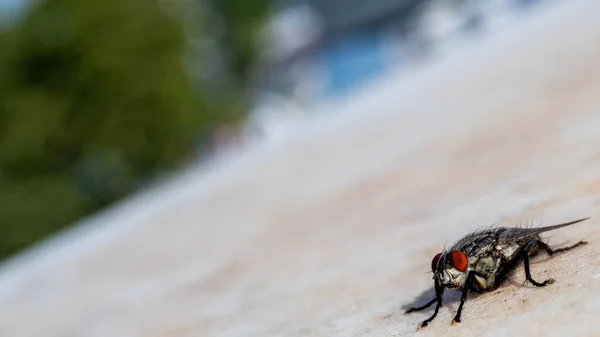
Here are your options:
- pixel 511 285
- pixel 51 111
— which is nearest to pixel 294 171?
pixel 511 285

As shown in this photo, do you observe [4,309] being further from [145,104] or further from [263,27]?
[263,27]

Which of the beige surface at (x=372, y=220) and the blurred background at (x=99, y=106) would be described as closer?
the beige surface at (x=372, y=220)

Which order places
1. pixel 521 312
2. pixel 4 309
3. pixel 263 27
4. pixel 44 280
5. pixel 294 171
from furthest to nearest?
pixel 263 27, pixel 294 171, pixel 44 280, pixel 4 309, pixel 521 312

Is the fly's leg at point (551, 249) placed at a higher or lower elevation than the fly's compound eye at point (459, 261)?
lower

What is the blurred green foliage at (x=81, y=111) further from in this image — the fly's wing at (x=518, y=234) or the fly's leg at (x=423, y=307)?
the fly's wing at (x=518, y=234)

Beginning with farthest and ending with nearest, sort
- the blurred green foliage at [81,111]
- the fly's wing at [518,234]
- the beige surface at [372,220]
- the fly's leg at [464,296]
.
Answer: the blurred green foliage at [81,111] < the beige surface at [372,220] < the fly's wing at [518,234] < the fly's leg at [464,296]

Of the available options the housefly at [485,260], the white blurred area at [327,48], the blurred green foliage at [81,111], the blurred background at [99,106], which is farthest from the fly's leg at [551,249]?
the white blurred area at [327,48]

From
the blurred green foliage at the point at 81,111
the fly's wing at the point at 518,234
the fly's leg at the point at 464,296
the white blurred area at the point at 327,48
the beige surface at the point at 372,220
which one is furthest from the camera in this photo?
the white blurred area at the point at 327,48
